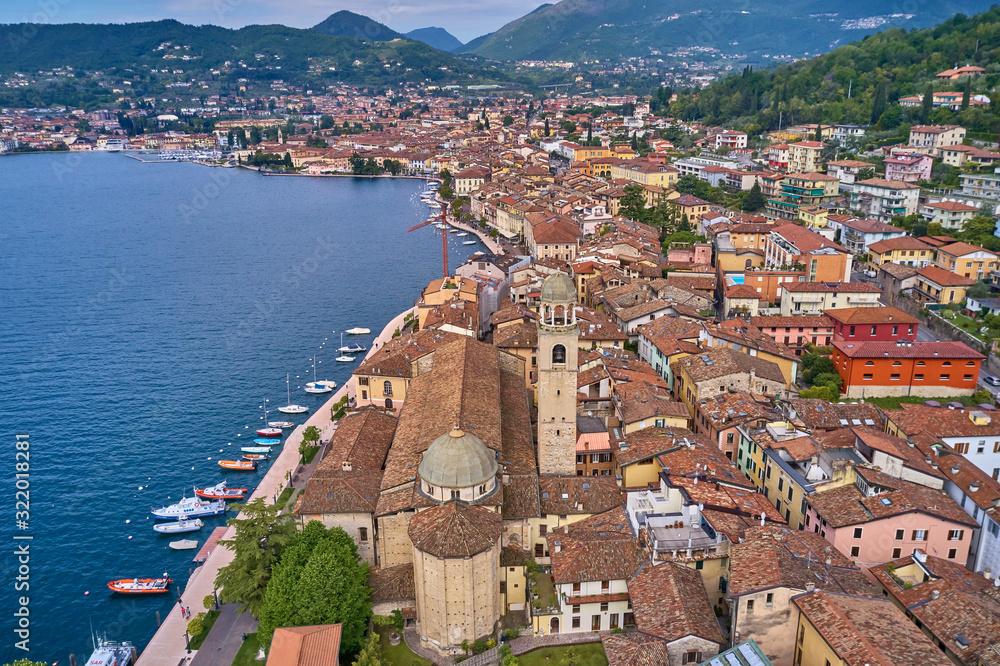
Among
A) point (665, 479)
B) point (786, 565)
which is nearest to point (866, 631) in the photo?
point (786, 565)

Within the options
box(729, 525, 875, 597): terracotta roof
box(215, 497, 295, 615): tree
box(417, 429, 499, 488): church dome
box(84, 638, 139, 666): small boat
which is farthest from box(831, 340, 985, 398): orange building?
box(84, 638, 139, 666): small boat

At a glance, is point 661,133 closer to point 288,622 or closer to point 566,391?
point 566,391

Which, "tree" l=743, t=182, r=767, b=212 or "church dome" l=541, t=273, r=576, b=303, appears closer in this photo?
"church dome" l=541, t=273, r=576, b=303

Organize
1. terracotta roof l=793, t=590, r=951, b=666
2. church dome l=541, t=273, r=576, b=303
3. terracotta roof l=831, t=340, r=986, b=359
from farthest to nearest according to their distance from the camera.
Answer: terracotta roof l=831, t=340, r=986, b=359, church dome l=541, t=273, r=576, b=303, terracotta roof l=793, t=590, r=951, b=666

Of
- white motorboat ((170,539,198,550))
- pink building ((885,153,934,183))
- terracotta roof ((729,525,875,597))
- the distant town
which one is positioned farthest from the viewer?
pink building ((885,153,934,183))

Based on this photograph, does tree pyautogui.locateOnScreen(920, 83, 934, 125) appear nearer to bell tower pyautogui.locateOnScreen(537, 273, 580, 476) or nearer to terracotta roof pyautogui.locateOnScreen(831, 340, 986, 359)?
terracotta roof pyautogui.locateOnScreen(831, 340, 986, 359)

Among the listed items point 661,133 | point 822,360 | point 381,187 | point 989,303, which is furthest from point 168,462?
point 661,133

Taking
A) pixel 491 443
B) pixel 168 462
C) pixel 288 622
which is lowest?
pixel 168 462

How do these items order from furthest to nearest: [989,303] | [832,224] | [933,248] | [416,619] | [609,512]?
[832,224] < [933,248] < [989,303] < [609,512] < [416,619]
